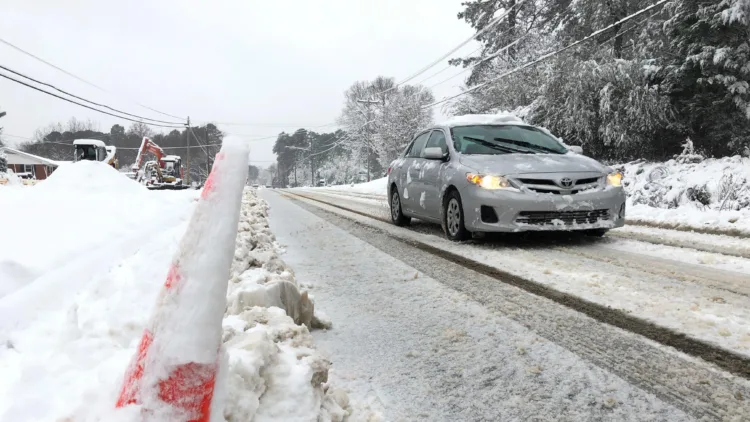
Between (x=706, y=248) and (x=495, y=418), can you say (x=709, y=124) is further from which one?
(x=495, y=418)

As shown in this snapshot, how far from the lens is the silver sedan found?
4699 millimetres

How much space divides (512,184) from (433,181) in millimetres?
1441

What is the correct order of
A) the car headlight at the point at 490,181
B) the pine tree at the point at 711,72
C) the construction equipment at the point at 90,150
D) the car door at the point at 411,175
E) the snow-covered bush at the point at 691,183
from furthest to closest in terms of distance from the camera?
the construction equipment at the point at 90,150, the pine tree at the point at 711,72, the snow-covered bush at the point at 691,183, the car door at the point at 411,175, the car headlight at the point at 490,181

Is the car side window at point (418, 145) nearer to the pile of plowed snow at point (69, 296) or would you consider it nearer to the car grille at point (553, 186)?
the car grille at point (553, 186)

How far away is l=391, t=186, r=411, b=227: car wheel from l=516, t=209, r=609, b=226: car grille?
2.85 metres

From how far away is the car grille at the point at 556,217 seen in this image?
15.4ft

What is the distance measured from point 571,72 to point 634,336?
12899 mm

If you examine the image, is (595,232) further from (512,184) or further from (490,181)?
(490,181)

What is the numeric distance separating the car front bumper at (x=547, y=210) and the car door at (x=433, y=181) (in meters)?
1.03

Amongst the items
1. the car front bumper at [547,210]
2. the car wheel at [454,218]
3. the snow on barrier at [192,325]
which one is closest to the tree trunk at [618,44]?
the car front bumper at [547,210]

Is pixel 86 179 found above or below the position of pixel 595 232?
above

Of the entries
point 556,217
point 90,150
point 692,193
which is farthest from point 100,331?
point 90,150

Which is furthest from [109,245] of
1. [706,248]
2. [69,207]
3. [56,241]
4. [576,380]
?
[706,248]

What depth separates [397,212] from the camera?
755 cm
